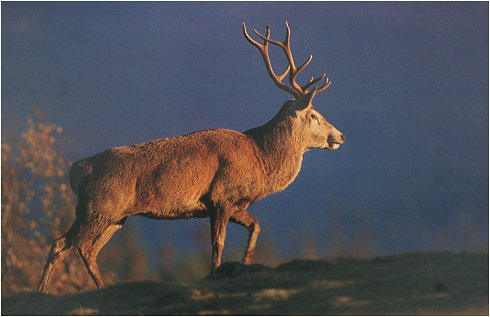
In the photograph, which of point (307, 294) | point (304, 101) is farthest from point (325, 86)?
point (307, 294)

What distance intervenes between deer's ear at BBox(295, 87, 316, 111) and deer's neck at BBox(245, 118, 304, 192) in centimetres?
40

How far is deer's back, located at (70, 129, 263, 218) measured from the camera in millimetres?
13094

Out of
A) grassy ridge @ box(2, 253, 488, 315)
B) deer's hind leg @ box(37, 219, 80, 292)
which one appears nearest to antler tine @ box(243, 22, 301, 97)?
grassy ridge @ box(2, 253, 488, 315)

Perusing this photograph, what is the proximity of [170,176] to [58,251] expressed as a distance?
245 centimetres

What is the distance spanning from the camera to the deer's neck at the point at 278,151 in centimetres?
1416

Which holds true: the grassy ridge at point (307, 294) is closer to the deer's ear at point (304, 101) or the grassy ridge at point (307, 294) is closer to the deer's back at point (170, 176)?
the deer's back at point (170, 176)

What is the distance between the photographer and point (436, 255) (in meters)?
13.3

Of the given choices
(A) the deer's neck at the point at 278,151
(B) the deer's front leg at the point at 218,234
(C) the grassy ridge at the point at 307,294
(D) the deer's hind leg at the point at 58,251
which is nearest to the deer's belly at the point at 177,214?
(B) the deer's front leg at the point at 218,234

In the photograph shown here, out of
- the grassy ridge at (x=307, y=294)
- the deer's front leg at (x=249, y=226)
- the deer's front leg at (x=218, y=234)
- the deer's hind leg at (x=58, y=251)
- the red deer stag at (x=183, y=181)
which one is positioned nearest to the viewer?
the grassy ridge at (x=307, y=294)

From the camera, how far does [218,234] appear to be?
43.5 ft

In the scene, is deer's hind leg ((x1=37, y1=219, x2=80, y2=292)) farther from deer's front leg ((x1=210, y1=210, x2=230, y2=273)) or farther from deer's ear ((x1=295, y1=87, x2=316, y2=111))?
deer's ear ((x1=295, y1=87, x2=316, y2=111))

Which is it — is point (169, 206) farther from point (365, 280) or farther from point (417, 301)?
point (417, 301)

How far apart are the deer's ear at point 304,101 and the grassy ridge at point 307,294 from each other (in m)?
Result: 3.46

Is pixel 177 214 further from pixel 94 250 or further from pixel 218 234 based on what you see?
pixel 94 250
